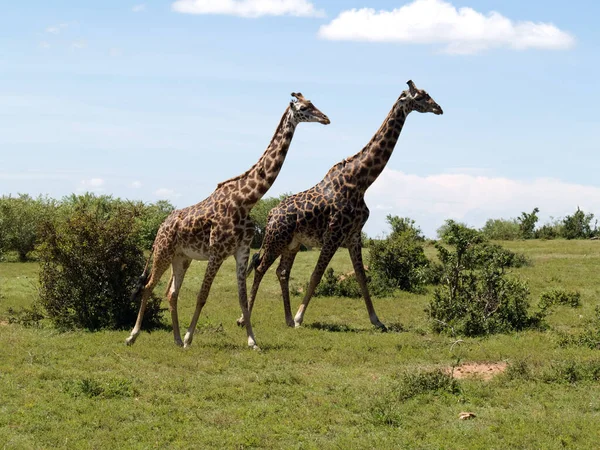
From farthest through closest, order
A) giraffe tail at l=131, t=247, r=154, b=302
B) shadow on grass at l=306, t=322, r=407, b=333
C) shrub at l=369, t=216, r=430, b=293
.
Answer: shrub at l=369, t=216, r=430, b=293 → shadow on grass at l=306, t=322, r=407, b=333 → giraffe tail at l=131, t=247, r=154, b=302

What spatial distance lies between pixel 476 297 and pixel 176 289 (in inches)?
232

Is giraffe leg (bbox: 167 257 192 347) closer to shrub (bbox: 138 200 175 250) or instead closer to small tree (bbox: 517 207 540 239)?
shrub (bbox: 138 200 175 250)

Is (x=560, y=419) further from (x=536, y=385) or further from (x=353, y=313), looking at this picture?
(x=353, y=313)

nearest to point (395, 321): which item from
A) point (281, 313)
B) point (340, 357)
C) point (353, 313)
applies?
point (353, 313)

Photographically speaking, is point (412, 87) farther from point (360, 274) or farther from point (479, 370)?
point (479, 370)

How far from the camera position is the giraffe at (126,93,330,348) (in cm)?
1332

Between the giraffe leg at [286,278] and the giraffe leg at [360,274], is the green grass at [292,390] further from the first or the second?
the giraffe leg at [360,274]

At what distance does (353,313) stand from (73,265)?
633cm

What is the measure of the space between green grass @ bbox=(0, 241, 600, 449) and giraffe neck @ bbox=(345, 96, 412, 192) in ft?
9.88

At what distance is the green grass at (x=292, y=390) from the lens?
9000 mm

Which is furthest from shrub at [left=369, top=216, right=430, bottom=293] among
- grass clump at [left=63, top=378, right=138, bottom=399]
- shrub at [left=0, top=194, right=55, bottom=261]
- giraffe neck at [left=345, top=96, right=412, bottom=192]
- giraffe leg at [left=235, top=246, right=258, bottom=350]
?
shrub at [left=0, top=194, right=55, bottom=261]

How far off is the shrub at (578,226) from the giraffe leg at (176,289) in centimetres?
2294

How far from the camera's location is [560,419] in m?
9.47

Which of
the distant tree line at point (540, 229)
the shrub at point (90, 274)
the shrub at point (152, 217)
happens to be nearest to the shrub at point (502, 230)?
the distant tree line at point (540, 229)
